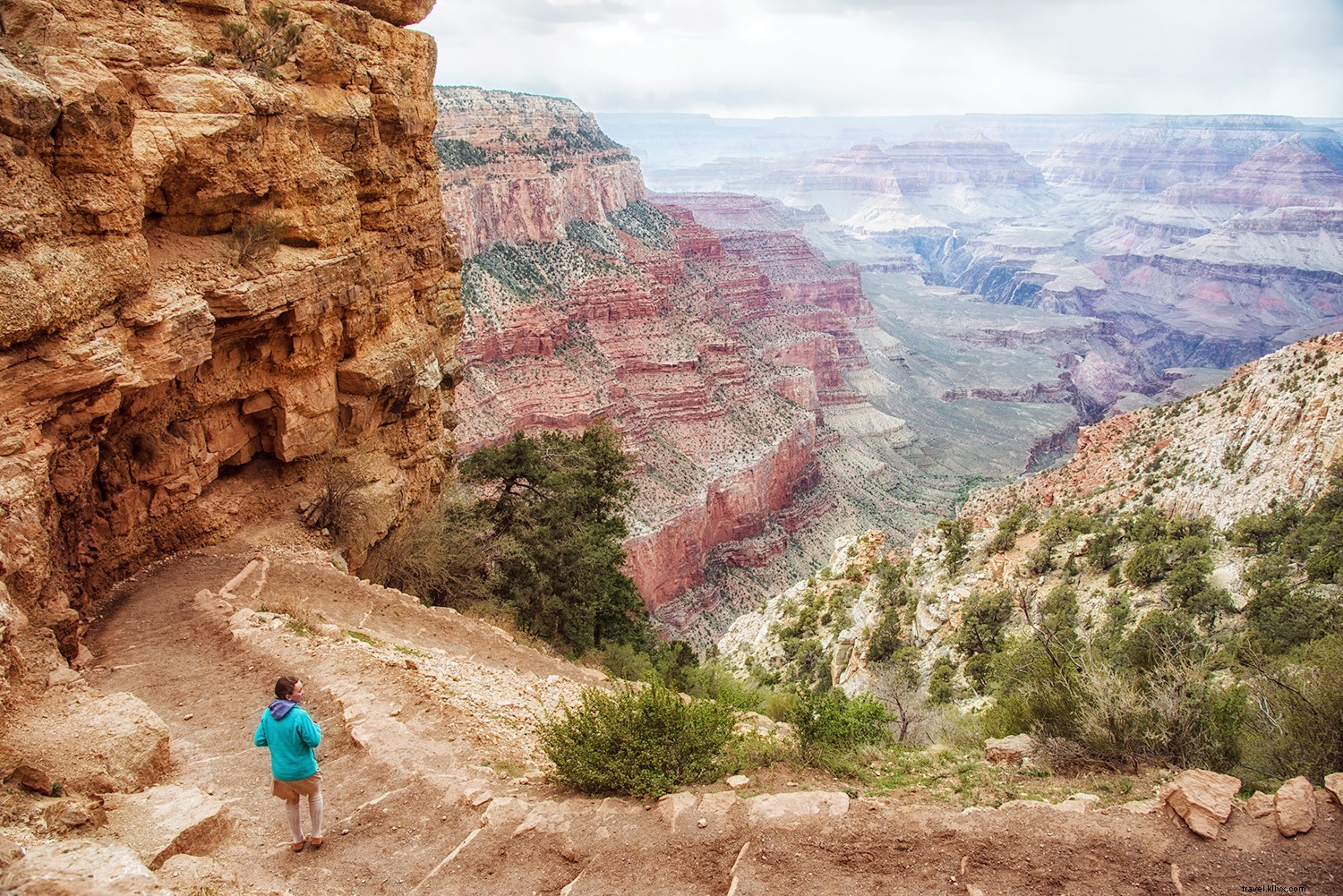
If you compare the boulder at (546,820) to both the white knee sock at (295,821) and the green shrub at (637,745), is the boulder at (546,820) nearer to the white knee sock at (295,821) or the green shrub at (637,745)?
the green shrub at (637,745)

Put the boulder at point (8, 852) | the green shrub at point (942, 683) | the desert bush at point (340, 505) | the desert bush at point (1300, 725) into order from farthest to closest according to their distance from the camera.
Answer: the green shrub at point (942, 683) → the desert bush at point (340, 505) → the desert bush at point (1300, 725) → the boulder at point (8, 852)

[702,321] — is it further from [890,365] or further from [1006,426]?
[890,365]

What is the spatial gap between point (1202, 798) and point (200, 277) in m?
13.6

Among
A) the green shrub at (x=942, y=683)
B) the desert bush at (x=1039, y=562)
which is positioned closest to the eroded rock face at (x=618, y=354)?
the desert bush at (x=1039, y=562)

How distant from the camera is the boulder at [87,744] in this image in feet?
21.8

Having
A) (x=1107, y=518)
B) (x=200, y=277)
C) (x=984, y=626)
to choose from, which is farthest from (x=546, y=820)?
(x=1107, y=518)

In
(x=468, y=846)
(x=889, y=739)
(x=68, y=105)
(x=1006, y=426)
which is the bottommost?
(x=1006, y=426)

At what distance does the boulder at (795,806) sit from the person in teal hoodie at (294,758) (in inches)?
150

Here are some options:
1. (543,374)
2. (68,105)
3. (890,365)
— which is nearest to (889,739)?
(68,105)

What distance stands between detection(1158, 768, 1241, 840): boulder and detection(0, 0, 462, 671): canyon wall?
1034cm

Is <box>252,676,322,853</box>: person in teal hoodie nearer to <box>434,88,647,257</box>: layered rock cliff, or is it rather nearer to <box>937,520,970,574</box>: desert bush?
<box>937,520,970,574</box>: desert bush

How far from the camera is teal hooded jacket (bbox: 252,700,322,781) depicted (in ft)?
22.8

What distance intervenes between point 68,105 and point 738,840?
10462 millimetres

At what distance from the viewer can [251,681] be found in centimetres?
995
